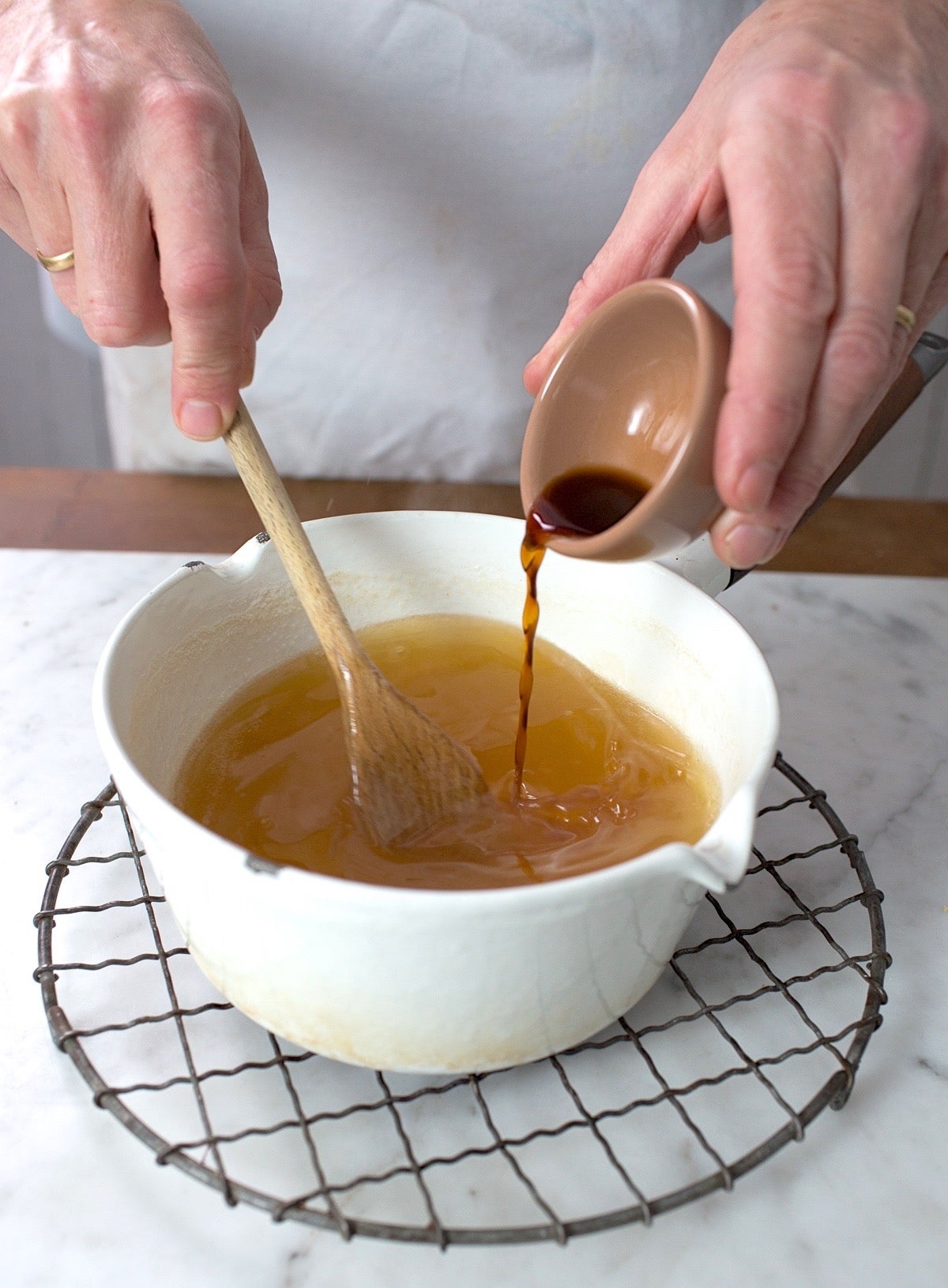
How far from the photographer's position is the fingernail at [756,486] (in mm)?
613

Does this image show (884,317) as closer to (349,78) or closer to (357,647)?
(357,647)

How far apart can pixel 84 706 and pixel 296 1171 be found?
0.51 meters

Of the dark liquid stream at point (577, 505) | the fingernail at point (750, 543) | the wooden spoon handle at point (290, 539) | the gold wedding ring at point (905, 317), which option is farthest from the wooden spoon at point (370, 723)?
the gold wedding ring at point (905, 317)

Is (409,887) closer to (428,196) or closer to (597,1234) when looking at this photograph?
(597,1234)

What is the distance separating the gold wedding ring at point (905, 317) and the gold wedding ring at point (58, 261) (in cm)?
55

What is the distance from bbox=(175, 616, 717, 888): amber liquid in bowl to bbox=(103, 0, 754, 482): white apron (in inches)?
16.3

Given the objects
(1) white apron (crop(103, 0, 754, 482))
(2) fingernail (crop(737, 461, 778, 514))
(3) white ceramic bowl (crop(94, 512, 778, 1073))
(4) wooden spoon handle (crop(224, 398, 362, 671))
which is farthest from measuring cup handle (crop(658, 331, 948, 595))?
(1) white apron (crop(103, 0, 754, 482))

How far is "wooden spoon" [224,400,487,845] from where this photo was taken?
77 cm

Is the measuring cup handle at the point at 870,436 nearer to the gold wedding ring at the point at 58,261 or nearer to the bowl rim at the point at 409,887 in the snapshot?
the bowl rim at the point at 409,887

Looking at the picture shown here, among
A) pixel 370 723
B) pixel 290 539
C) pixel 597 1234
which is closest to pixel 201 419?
pixel 290 539

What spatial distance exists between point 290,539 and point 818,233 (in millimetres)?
398

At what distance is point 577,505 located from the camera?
760 millimetres

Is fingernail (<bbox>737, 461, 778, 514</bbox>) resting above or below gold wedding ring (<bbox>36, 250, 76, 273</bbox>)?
above

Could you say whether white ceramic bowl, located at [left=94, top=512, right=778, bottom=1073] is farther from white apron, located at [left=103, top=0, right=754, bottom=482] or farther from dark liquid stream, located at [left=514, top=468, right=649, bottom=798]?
white apron, located at [left=103, top=0, right=754, bottom=482]
